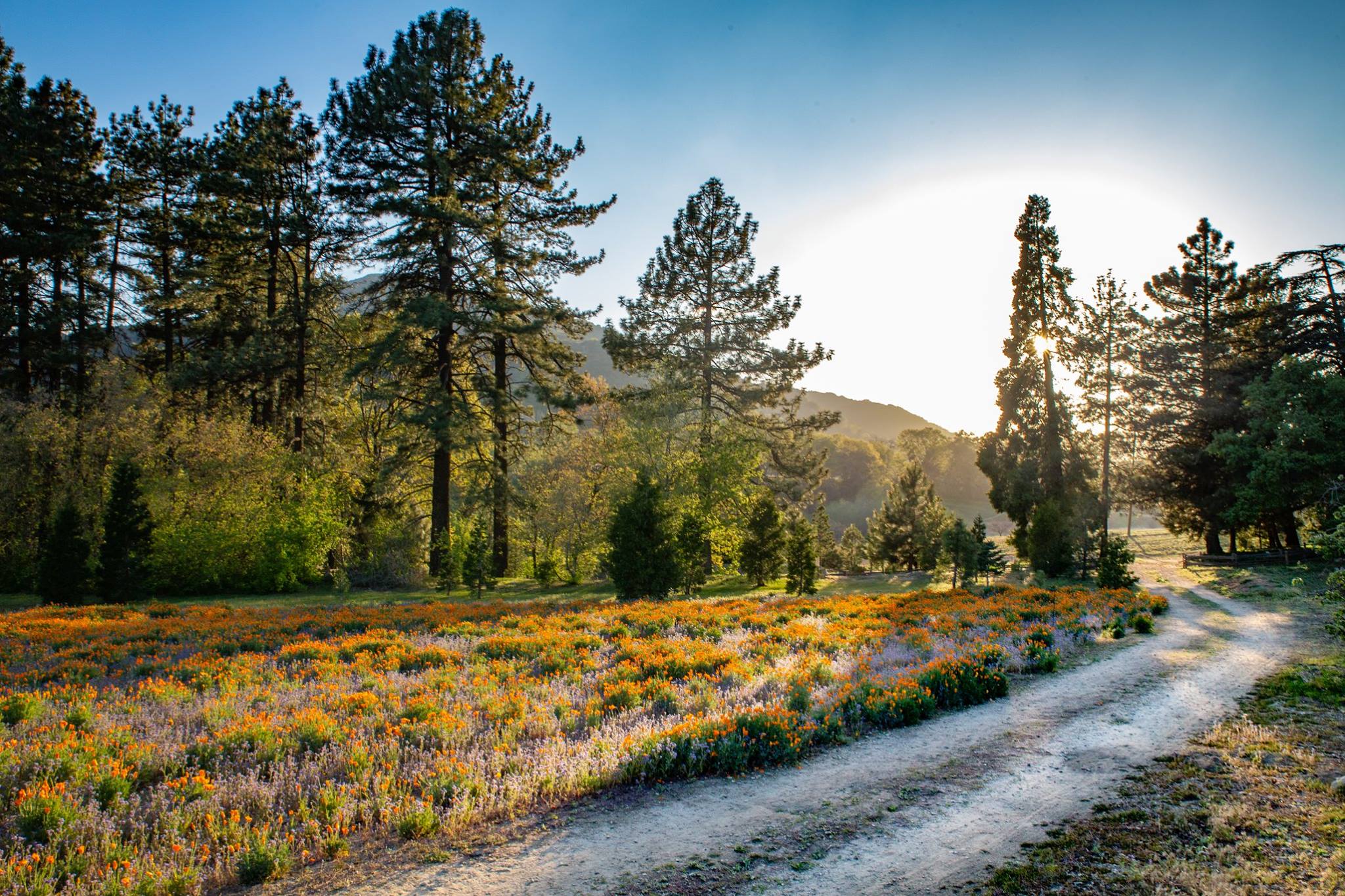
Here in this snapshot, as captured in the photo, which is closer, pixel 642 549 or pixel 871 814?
pixel 871 814

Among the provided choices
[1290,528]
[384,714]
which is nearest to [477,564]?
[384,714]

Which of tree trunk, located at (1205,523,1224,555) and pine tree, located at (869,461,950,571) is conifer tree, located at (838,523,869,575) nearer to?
pine tree, located at (869,461,950,571)

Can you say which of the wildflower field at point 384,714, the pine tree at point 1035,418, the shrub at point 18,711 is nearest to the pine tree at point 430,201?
the wildflower field at point 384,714

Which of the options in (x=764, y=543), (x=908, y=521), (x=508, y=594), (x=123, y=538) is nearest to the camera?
(x=123, y=538)

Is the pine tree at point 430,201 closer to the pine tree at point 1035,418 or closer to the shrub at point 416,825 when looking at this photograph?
the shrub at point 416,825

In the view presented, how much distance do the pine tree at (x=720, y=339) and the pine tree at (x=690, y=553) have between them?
8.28 meters

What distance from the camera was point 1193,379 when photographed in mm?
36562

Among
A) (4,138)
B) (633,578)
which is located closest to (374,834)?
(633,578)

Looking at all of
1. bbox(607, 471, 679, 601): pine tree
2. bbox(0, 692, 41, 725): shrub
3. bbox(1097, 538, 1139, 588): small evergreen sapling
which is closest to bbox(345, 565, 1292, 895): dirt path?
bbox(0, 692, 41, 725): shrub

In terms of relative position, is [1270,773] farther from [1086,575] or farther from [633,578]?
[1086,575]

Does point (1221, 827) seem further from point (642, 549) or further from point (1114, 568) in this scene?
point (1114, 568)

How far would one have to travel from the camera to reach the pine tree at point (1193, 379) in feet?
117

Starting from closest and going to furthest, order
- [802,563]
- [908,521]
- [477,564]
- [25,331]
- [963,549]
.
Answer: [477,564] → [802,563] → [963,549] → [25,331] → [908,521]

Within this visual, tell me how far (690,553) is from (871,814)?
19545mm
